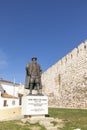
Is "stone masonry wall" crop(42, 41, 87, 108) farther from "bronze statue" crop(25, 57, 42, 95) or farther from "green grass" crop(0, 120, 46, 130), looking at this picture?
"green grass" crop(0, 120, 46, 130)

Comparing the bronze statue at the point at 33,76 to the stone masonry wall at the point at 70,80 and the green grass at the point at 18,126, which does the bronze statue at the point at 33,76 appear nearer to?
the green grass at the point at 18,126

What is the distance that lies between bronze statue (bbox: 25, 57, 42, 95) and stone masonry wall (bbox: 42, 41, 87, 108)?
7907mm

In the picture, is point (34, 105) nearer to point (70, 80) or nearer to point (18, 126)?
point (18, 126)

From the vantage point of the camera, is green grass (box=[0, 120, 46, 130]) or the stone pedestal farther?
the stone pedestal

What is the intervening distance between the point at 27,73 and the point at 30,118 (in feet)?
7.58

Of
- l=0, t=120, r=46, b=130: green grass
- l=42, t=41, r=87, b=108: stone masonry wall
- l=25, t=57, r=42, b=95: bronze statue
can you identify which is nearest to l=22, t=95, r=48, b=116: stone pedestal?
l=25, t=57, r=42, b=95: bronze statue

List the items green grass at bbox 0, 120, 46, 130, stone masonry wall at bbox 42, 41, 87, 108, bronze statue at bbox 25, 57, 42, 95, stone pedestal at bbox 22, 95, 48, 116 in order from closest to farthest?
green grass at bbox 0, 120, 46, 130, stone pedestal at bbox 22, 95, 48, 116, bronze statue at bbox 25, 57, 42, 95, stone masonry wall at bbox 42, 41, 87, 108

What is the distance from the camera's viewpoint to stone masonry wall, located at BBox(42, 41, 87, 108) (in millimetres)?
21844

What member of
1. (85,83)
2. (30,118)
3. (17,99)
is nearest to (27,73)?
(30,118)

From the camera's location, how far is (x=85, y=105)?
68.9 feet

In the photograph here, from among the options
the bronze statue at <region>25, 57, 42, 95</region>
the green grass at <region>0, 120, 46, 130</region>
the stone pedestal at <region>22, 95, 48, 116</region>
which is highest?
the bronze statue at <region>25, 57, 42, 95</region>

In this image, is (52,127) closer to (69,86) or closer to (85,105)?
(85,105)

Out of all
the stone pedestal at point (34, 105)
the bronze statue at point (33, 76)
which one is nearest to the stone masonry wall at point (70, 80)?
the bronze statue at point (33, 76)

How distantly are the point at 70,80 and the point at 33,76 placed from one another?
10.6 metres
